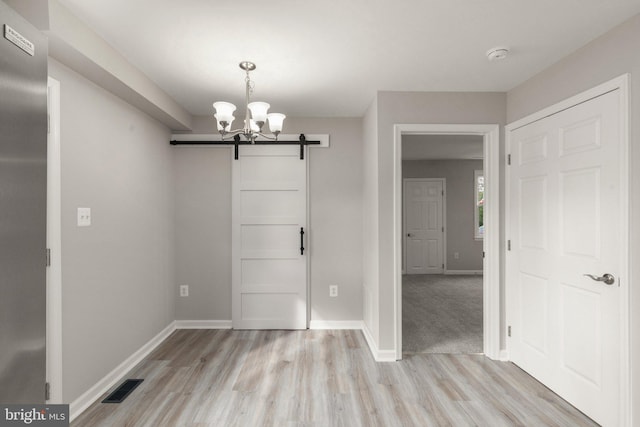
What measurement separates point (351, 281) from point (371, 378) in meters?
1.26

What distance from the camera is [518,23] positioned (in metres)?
1.94

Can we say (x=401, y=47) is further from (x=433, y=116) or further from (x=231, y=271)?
(x=231, y=271)

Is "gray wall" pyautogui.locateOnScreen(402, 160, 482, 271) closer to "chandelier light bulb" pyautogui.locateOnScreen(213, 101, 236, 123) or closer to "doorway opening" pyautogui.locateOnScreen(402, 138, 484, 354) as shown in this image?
"doorway opening" pyautogui.locateOnScreen(402, 138, 484, 354)

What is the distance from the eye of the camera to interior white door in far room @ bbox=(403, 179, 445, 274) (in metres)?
7.13

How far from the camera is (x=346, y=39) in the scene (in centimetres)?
211

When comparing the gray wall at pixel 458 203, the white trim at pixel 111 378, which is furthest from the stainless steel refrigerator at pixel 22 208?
the gray wall at pixel 458 203

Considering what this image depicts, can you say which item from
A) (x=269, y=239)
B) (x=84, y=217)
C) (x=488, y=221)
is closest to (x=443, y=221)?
(x=488, y=221)

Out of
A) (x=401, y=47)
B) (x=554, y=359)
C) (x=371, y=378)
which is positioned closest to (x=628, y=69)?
(x=401, y=47)

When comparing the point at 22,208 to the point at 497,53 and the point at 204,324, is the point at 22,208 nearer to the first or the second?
the point at 497,53

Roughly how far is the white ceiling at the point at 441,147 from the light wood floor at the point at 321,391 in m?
3.24

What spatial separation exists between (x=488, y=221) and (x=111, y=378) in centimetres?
338

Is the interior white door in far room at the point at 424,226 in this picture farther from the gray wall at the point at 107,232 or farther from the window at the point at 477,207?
the gray wall at the point at 107,232

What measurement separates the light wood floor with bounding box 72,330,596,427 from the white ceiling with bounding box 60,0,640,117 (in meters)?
2.42

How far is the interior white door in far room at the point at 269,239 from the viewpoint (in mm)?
3750
